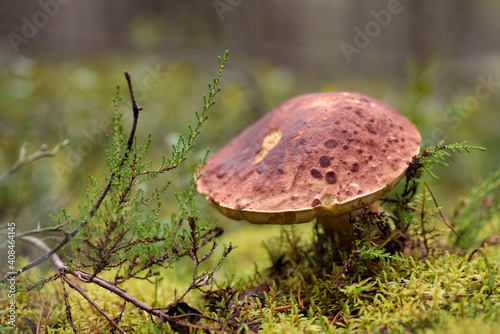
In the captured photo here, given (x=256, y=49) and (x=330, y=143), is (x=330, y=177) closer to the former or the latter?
(x=330, y=143)

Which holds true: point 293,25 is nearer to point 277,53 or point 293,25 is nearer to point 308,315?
point 277,53

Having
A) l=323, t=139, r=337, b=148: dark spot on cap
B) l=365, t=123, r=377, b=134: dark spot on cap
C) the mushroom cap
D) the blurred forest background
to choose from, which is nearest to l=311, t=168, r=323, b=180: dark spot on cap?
the mushroom cap

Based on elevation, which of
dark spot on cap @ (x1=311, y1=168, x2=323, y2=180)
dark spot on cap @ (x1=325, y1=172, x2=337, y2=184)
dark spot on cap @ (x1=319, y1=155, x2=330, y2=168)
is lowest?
dark spot on cap @ (x1=325, y1=172, x2=337, y2=184)

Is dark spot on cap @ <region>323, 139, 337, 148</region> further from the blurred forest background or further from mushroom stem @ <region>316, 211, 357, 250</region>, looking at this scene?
the blurred forest background

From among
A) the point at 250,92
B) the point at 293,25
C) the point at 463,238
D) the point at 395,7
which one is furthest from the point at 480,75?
the point at 463,238

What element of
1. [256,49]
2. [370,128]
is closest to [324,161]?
[370,128]

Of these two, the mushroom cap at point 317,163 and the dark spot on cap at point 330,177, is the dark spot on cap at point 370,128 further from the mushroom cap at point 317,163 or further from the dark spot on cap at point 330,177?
the dark spot on cap at point 330,177

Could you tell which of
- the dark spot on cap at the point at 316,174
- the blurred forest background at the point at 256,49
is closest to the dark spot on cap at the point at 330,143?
the dark spot on cap at the point at 316,174
